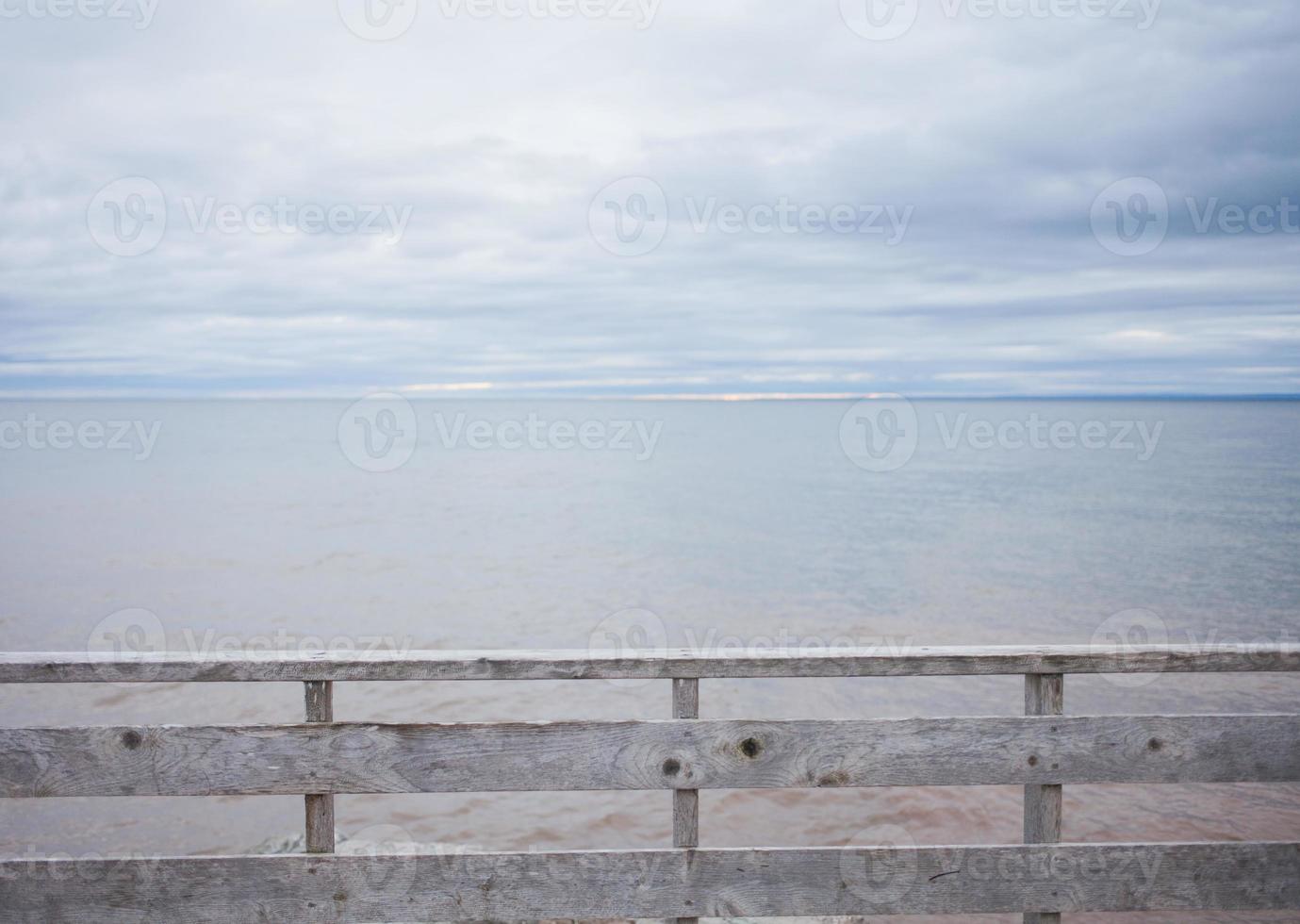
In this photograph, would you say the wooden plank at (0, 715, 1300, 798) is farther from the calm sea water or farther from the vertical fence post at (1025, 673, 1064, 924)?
the calm sea water

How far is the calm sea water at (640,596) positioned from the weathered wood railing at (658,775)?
3.54 m

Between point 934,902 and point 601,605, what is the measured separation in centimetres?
1749

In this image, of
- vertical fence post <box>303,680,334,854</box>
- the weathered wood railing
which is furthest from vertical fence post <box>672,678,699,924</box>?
vertical fence post <box>303,680,334,854</box>

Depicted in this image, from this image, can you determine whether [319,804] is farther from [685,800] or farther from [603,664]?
[685,800]

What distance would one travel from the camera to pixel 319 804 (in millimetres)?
2701

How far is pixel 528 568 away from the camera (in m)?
25.1

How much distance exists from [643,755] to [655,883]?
400 millimetres

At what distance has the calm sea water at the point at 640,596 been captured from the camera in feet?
26.2

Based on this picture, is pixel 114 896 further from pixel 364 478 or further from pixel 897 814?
pixel 364 478

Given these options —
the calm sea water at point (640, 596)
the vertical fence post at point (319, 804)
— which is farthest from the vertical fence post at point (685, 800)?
the calm sea water at point (640, 596)

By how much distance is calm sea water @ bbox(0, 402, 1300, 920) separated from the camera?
7.98 m

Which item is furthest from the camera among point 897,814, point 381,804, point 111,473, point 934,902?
point 111,473

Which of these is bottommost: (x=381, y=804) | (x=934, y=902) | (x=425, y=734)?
(x=381, y=804)

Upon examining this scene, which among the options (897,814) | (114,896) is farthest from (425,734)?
(897,814)
